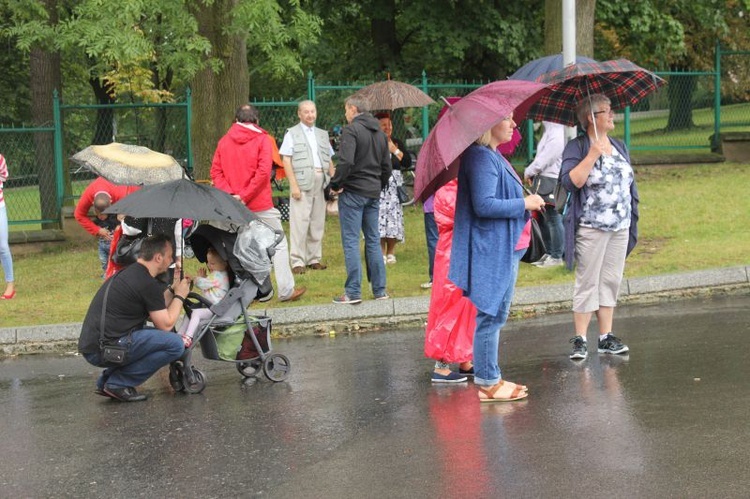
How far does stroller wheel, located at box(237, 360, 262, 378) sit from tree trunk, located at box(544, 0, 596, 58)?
436 inches

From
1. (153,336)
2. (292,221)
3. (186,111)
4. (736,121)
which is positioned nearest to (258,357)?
(153,336)

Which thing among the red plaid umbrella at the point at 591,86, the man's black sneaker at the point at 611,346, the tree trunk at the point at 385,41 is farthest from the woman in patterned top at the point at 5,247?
the tree trunk at the point at 385,41

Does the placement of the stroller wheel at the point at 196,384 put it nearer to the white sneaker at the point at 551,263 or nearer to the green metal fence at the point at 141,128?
the white sneaker at the point at 551,263

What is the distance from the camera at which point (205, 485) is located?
235 inches

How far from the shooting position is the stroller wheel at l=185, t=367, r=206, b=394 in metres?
8.19

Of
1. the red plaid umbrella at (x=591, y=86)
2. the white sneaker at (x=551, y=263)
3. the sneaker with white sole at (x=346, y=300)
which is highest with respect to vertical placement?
the red plaid umbrella at (x=591, y=86)

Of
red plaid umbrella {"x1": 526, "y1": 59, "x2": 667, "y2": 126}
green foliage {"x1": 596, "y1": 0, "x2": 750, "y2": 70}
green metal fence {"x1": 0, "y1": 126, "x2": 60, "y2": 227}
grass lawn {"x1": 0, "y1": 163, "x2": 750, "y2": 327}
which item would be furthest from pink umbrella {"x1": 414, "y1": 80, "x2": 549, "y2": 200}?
green foliage {"x1": 596, "y1": 0, "x2": 750, "y2": 70}

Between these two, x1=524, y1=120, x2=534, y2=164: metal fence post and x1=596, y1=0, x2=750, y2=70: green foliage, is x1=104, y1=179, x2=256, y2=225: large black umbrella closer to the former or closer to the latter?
x1=524, y1=120, x2=534, y2=164: metal fence post

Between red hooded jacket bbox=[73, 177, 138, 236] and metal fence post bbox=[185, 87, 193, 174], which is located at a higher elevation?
metal fence post bbox=[185, 87, 193, 174]

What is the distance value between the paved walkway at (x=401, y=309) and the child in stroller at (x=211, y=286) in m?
1.90

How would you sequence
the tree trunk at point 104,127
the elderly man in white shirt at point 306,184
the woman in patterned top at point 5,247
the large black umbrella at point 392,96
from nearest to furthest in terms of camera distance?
1. the woman in patterned top at point 5,247
2. the elderly man in white shirt at point 306,184
3. the large black umbrella at point 392,96
4. the tree trunk at point 104,127

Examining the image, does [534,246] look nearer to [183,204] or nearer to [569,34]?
[183,204]

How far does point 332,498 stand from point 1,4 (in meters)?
15.7

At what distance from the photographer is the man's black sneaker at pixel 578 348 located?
8.64m
